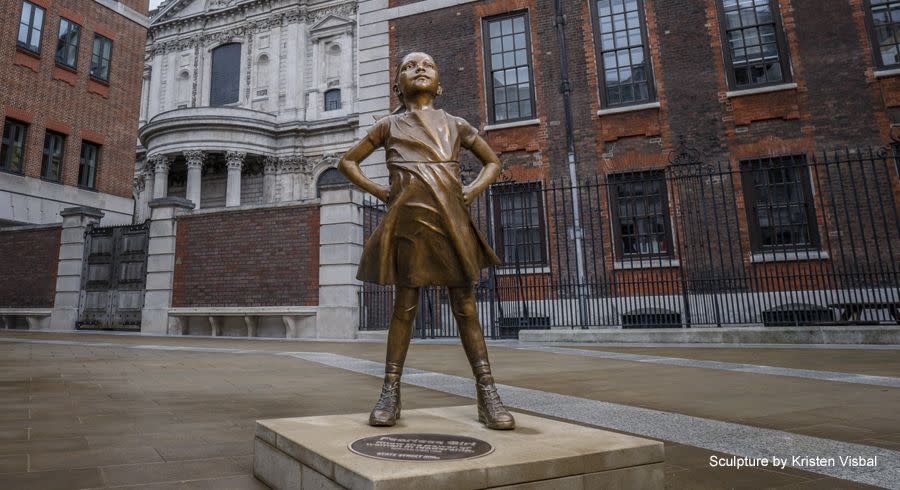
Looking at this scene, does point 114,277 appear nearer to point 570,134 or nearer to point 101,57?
point 101,57

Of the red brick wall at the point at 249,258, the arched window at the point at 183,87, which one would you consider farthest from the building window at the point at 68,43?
the arched window at the point at 183,87

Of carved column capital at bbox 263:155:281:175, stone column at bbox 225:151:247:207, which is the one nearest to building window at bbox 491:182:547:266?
stone column at bbox 225:151:247:207

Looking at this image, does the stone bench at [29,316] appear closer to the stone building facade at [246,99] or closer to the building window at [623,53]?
the stone building facade at [246,99]

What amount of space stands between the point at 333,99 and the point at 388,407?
31.4 meters

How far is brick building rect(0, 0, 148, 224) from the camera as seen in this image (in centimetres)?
1783

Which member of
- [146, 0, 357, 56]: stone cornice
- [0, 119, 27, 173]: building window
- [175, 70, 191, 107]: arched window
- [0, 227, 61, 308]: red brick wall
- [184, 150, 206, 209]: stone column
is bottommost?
[0, 227, 61, 308]: red brick wall

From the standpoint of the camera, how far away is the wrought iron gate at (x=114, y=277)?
1367 centimetres

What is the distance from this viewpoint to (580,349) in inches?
333

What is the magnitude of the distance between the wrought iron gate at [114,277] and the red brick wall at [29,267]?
48.8 inches

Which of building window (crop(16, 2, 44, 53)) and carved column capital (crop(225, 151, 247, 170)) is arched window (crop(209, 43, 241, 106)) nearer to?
carved column capital (crop(225, 151, 247, 170))

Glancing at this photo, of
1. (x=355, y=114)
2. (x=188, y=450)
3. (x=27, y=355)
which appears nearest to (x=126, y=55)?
(x=355, y=114)

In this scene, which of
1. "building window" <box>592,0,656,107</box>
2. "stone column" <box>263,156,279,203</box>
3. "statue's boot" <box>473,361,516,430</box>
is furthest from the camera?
"stone column" <box>263,156,279,203</box>

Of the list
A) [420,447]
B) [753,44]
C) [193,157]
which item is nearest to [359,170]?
[420,447]

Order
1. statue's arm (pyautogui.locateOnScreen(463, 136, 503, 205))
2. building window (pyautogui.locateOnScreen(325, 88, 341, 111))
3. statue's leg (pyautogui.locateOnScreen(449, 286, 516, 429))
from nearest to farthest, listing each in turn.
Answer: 1. statue's leg (pyautogui.locateOnScreen(449, 286, 516, 429))
2. statue's arm (pyautogui.locateOnScreen(463, 136, 503, 205))
3. building window (pyautogui.locateOnScreen(325, 88, 341, 111))
